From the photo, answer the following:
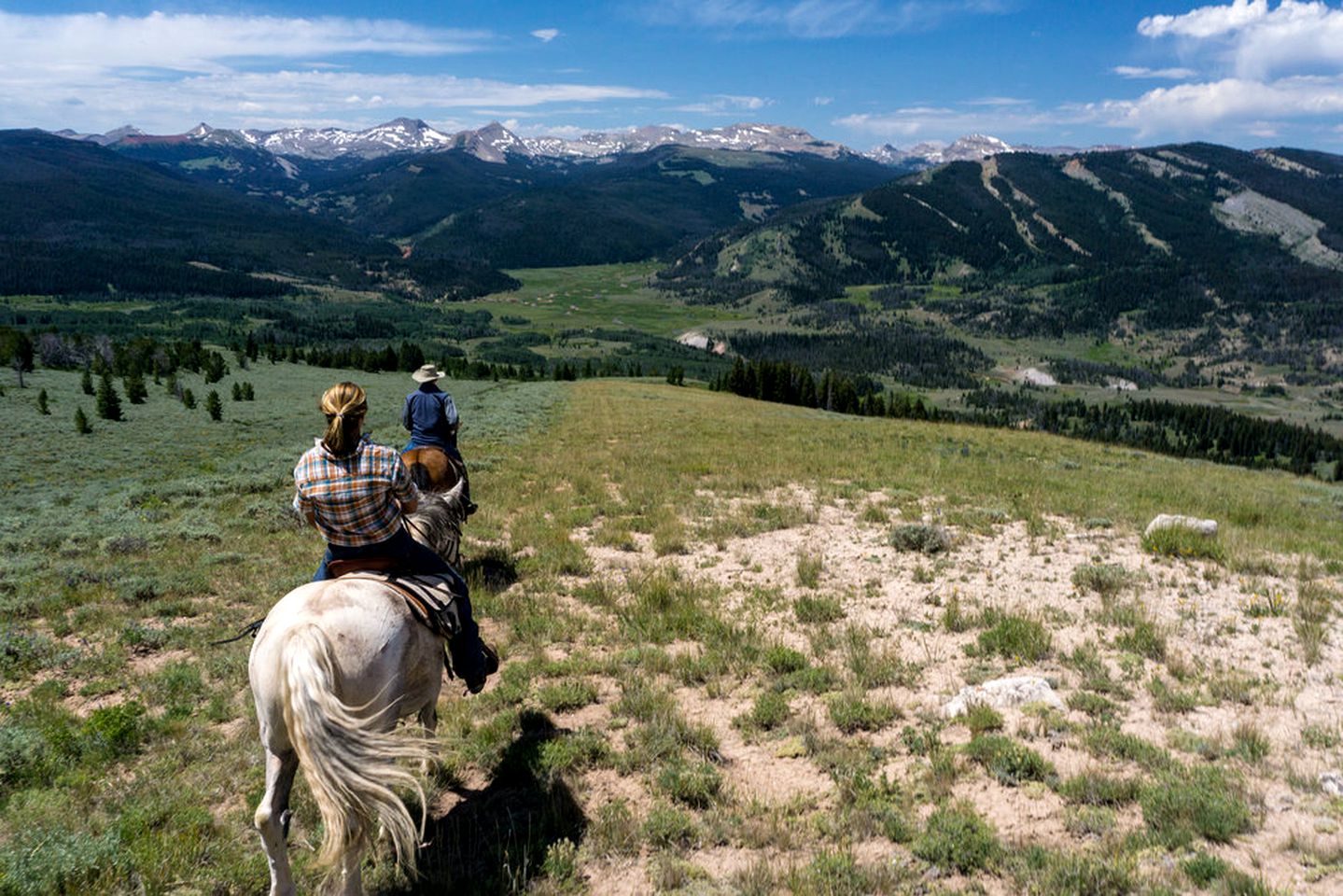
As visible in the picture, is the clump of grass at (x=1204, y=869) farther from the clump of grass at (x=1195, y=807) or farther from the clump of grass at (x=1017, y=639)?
the clump of grass at (x=1017, y=639)

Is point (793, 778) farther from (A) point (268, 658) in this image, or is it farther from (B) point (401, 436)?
(B) point (401, 436)

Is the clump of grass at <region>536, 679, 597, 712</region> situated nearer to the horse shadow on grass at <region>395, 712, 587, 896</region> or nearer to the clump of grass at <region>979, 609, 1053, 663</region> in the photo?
the horse shadow on grass at <region>395, 712, 587, 896</region>

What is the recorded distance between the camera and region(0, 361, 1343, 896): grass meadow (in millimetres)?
5316

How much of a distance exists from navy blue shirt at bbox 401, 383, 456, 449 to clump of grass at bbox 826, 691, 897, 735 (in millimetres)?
8120

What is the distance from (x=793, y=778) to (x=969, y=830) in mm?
1634

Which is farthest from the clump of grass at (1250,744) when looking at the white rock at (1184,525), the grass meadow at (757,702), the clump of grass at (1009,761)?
the white rock at (1184,525)

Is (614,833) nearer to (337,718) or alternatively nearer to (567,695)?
(567,695)

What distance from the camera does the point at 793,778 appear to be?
6.49 m

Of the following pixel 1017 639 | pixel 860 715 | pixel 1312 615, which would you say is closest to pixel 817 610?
pixel 1017 639

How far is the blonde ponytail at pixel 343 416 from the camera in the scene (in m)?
5.94

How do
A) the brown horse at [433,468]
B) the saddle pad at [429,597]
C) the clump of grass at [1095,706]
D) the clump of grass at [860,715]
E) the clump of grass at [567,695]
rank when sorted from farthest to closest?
the brown horse at [433,468], the clump of grass at [567,695], the clump of grass at [860,715], the clump of grass at [1095,706], the saddle pad at [429,597]

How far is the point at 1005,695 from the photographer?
749cm

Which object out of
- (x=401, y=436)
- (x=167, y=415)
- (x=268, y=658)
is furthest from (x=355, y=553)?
(x=167, y=415)

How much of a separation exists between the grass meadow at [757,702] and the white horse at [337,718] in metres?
0.92
